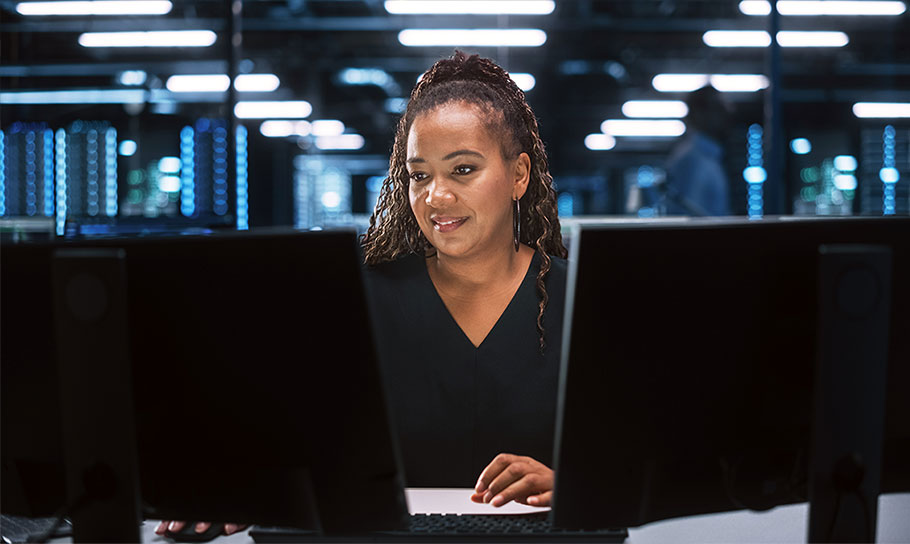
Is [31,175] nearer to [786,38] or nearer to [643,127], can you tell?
[786,38]

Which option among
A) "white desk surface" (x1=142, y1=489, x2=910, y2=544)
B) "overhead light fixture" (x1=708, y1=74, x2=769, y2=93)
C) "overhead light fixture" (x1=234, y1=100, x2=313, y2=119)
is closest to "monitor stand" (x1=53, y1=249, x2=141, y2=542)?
"white desk surface" (x1=142, y1=489, x2=910, y2=544)

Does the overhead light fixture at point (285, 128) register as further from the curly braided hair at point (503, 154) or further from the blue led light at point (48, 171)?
the curly braided hair at point (503, 154)

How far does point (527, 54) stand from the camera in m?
10.0

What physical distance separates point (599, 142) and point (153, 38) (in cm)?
1083

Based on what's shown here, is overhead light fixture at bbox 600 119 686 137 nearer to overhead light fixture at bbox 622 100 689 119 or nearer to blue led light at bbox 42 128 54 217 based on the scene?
overhead light fixture at bbox 622 100 689 119

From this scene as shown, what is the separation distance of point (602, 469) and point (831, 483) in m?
0.24

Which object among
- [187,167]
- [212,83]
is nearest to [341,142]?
[212,83]

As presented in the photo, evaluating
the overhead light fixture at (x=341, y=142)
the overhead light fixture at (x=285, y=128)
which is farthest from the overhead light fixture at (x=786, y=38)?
the overhead light fixture at (x=341, y=142)

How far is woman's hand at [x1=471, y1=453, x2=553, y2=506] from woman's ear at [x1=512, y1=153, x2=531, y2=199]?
0.59 metres

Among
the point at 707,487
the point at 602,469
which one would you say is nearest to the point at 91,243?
the point at 602,469

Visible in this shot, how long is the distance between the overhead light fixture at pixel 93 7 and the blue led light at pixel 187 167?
3.49 m

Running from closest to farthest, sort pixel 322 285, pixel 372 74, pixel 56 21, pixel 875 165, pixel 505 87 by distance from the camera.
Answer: pixel 322 285 < pixel 505 87 < pixel 875 165 < pixel 56 21 < pixel 372 74

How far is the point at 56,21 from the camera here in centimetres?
782

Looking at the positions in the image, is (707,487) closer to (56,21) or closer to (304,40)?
(56,21)
